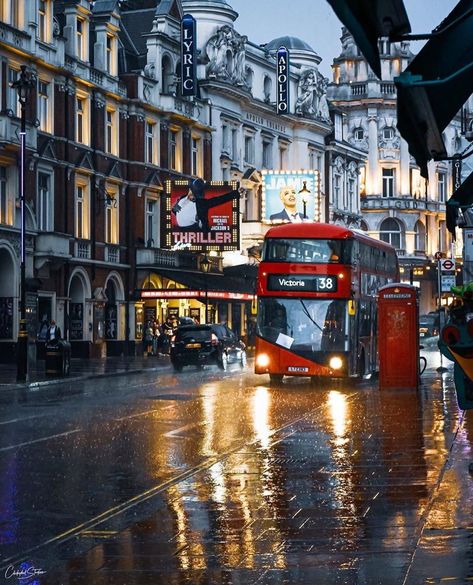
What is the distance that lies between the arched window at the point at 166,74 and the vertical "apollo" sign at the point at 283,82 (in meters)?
12.6

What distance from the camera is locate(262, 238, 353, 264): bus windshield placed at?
116 feet

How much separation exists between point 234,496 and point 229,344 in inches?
1436

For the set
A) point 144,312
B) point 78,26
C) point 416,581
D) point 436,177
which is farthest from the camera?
point 436,177

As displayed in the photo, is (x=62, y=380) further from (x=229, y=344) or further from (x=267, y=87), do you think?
(x=267, y=87)

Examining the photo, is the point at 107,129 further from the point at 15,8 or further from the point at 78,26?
the point at 15,8

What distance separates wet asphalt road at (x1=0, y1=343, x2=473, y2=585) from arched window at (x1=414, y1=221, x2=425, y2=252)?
8865 centimetres

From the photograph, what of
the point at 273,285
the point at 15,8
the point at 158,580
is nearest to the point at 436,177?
the point at 15,8

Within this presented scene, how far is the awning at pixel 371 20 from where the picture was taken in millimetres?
5555

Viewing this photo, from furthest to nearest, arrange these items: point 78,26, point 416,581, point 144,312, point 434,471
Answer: point 144,312 < point 78,26 < point 434,471 < point 416,581

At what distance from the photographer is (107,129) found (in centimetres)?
5922

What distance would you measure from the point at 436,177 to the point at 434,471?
104 m

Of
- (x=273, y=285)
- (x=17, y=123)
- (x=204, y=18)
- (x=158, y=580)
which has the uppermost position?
(x=204, y=18)

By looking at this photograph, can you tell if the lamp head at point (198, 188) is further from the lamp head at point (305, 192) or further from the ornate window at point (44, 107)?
the lamp head at point (305, 192)

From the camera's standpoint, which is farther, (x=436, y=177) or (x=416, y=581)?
(x=436, y=177)
